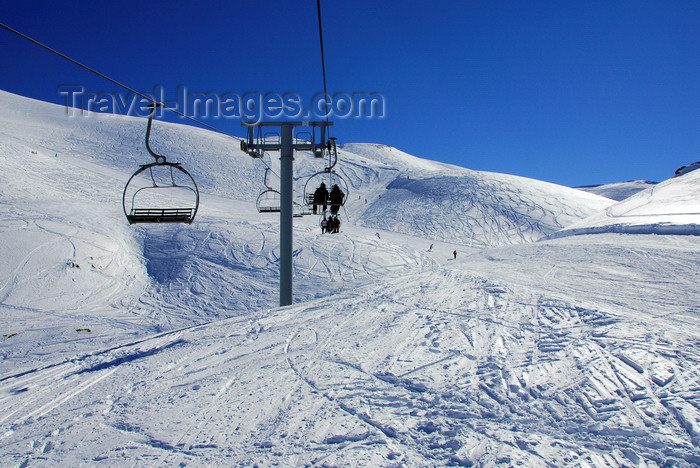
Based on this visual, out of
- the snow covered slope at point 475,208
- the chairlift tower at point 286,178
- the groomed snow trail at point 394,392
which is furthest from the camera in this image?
the snow covered slope at point 475,208

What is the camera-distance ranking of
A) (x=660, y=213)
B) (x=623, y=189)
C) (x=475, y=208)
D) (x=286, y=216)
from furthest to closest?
(x=623, y=189)
(x=475, y=208)
(x=660, y=213)
(x=286, y=216)

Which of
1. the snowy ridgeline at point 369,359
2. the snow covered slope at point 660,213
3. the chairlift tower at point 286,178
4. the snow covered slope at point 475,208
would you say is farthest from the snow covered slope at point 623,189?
the chairlift tower at point 286,178

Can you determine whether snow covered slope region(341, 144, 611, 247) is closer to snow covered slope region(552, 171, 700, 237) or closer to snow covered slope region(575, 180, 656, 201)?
snow covered slope region(552, 171, 700, 237)

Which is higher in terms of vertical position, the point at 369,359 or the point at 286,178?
the point at 286,178

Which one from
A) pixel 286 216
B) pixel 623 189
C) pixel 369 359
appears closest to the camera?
pixel 369 359

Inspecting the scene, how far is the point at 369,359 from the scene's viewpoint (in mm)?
4840

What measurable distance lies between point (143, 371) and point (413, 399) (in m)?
3.76

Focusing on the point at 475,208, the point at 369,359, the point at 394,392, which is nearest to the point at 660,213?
the point at 369,359

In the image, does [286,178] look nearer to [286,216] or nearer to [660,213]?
[286,216]

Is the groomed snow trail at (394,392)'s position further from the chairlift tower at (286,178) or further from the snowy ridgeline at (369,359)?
the chairlift tower at (286,178)

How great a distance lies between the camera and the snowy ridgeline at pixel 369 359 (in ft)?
10.2

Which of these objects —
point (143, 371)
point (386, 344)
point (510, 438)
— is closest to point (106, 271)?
point (143, 371)

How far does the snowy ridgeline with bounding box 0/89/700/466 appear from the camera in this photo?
3113 millimetres

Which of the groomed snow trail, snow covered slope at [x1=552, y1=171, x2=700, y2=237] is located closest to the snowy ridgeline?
the groomed snow trail
